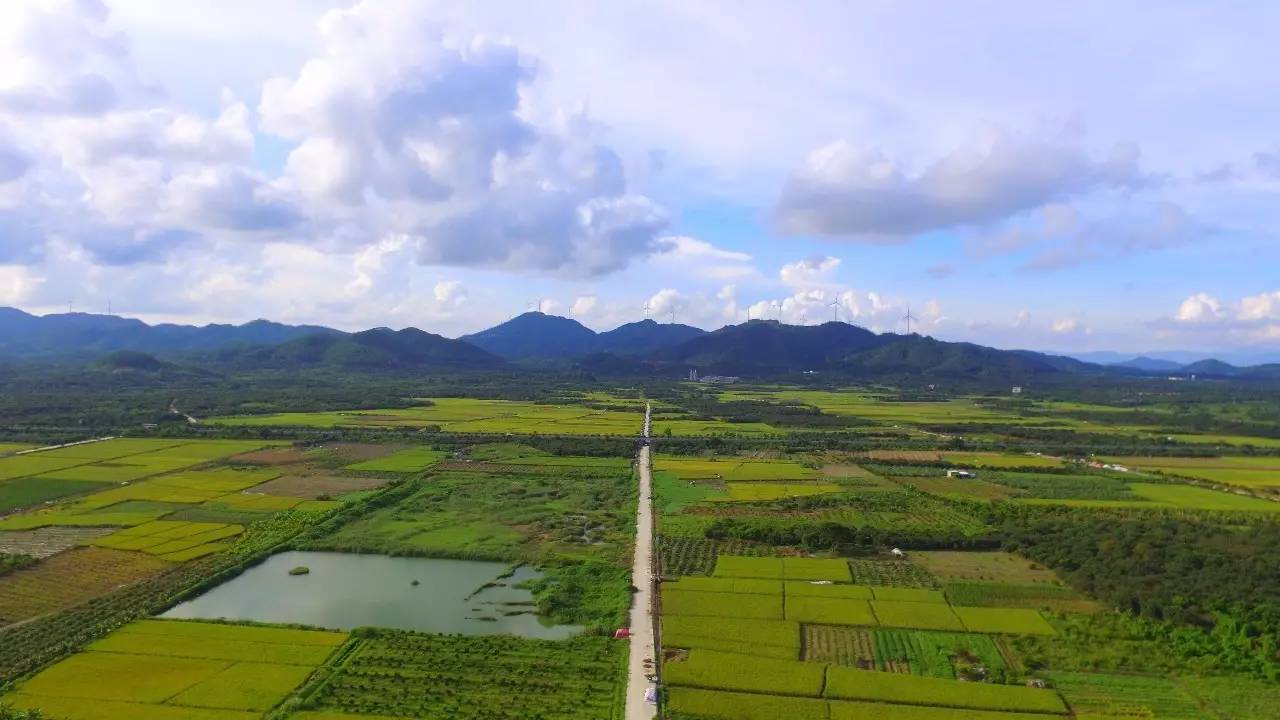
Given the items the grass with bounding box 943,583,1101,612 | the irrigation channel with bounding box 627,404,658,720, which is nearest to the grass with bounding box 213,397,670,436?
the irrigation channel with bounding box 627,404,658,720

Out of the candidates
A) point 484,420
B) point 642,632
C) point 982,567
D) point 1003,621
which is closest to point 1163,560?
point 982,567

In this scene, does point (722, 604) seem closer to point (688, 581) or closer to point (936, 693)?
A: point (688, 581)

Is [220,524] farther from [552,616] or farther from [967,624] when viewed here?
[967,624]

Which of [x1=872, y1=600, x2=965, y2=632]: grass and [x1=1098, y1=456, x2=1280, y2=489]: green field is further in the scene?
[x1=1098, y1=456, x2=1280, y2=489]: green field

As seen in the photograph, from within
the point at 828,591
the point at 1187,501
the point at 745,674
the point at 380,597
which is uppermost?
the point at 1187,501

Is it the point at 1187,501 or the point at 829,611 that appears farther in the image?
the point at 1187,501

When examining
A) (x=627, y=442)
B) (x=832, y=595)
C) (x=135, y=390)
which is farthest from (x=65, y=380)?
(x=832, y=595)

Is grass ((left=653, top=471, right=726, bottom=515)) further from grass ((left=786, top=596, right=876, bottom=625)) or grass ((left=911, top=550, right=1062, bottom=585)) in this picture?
grass ((left=786, top=596, right=876, bottom=625))
